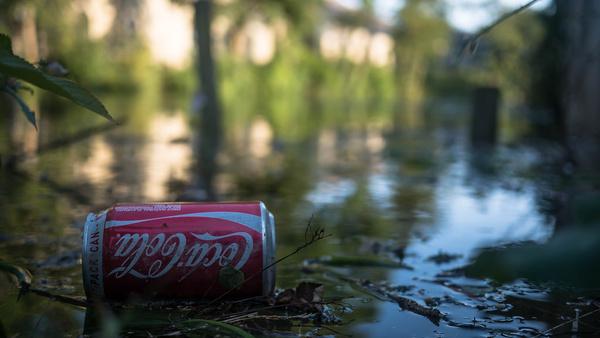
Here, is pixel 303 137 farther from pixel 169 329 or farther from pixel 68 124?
pixel 169 329

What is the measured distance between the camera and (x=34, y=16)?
13070 millimetres

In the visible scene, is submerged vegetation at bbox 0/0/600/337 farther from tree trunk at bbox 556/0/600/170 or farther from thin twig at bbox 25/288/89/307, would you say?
tree trunk at bbox 556/0/600/170

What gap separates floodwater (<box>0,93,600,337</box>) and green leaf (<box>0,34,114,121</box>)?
1.55 ft

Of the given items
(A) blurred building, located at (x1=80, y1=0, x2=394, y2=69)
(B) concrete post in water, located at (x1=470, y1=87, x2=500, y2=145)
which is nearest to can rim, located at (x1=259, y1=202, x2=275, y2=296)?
(B) concrete post in water, located at (x1=470, y1=87, x2=500, y2=145)

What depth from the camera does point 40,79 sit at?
99cm

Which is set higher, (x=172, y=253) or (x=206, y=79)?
(x=206, y=79)

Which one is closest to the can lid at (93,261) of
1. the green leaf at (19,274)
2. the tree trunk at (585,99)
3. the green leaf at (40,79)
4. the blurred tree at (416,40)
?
the green leaf at (19,274)

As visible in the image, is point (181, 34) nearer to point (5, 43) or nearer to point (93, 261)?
point (93, 261)

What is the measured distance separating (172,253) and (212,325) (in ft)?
0.94

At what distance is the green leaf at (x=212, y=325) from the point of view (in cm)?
128

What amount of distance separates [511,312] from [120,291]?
88 centimetres

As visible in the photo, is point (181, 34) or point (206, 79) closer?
point (206, 79)

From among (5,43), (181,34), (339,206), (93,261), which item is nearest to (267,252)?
(93,261)

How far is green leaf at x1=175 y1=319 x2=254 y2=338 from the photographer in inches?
50.4
